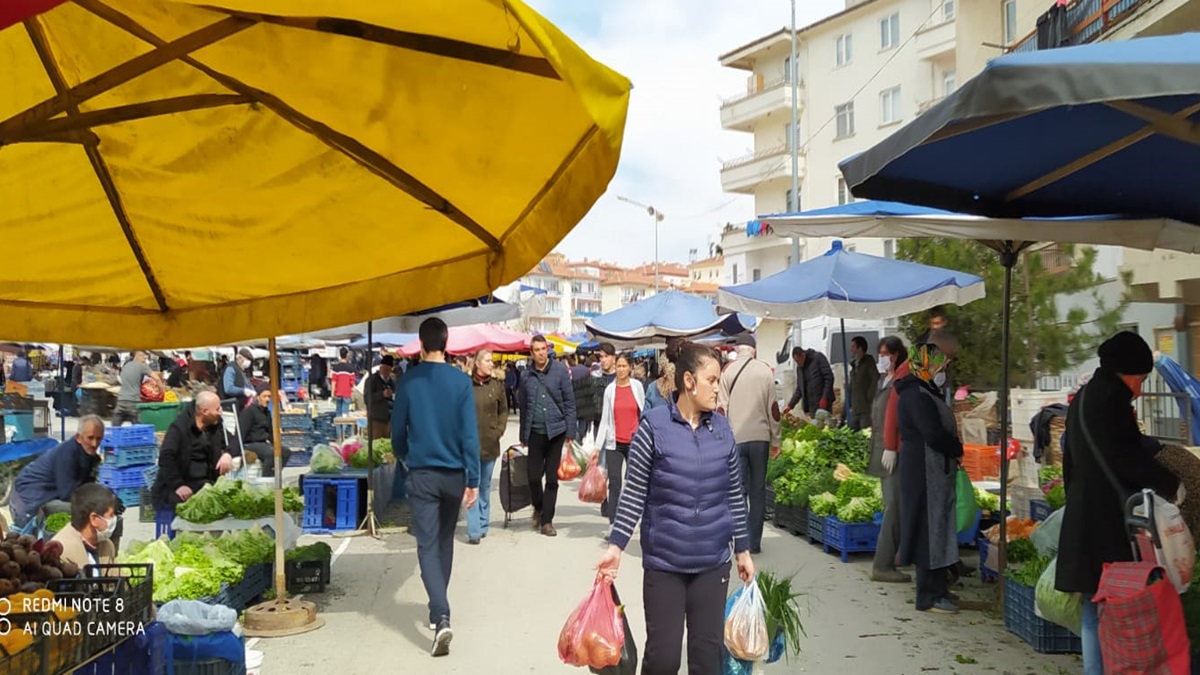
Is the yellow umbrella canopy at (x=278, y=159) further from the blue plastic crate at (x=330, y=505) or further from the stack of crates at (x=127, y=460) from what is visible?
the stack of crates at (x=127, y=460)

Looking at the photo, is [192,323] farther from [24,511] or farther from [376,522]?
[376,522]

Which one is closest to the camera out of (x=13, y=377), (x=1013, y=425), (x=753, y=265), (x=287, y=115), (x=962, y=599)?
(x=287, y=115)

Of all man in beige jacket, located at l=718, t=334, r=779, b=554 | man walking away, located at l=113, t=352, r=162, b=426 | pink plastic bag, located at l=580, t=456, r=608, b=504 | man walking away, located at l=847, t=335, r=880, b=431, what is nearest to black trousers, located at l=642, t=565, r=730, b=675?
man in beige jacket, located at l=718, t=334, r=779, b=554

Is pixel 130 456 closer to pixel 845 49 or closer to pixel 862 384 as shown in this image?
pixel 862 384

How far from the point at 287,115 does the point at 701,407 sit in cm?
238

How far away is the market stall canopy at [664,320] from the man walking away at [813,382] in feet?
7.38

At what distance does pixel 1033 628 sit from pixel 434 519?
4099 mm

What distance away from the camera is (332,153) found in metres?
3.42

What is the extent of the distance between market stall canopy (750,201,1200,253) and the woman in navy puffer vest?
2.16 meters

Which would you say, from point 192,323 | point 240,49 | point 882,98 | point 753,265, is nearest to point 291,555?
point 192,323

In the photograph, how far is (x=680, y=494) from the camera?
4.47m

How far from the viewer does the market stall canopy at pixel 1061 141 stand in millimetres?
2896

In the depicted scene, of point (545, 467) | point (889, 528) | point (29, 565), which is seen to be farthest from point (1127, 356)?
point (545, 467)

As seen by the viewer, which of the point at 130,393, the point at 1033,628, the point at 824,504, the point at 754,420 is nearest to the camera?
the point at 1033,628
